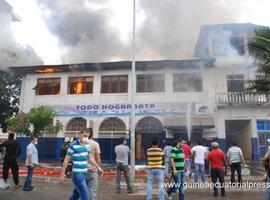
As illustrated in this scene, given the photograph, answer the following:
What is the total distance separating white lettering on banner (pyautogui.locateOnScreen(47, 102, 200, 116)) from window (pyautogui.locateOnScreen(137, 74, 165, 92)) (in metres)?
1.16

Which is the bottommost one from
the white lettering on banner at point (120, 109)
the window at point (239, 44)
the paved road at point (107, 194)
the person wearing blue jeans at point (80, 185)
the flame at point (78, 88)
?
the paved road at point (107, 194)

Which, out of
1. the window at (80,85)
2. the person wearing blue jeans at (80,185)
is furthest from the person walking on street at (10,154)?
the window at (80,85)

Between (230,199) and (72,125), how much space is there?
16407 mm

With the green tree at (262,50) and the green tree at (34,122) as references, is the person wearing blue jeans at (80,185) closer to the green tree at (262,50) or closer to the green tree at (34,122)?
the green tree at (262,50)

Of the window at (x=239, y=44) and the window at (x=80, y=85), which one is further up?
the window at (x=239, y=44)

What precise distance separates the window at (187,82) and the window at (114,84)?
363 centimetres

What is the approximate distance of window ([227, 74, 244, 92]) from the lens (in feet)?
72.1

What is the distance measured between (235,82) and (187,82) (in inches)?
132

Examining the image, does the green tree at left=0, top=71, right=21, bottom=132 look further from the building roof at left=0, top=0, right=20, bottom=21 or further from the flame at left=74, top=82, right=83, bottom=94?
the building roof at left=0, top=0, right=20, bottom=21

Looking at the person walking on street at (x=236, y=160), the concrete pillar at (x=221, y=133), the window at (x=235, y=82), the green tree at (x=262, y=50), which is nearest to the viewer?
the green tree at (x=262, y=50)

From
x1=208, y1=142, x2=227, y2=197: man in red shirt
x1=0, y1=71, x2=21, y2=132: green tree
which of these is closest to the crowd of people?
x1=208, y1=142, x2=227, y2=197: man in red shirt

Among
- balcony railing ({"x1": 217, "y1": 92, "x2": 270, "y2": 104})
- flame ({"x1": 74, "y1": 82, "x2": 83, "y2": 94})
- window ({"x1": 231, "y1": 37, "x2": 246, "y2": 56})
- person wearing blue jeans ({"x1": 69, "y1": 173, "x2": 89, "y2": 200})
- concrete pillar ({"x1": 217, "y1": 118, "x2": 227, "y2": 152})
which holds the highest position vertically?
window ({"x1": 231, "y1": 37, "x2": 246, "y2": 56})

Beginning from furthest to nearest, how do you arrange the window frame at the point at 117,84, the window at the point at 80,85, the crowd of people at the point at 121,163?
the window at the point at 80,85 → the window frame at the point at 117,84 → the crowd of people at the point at 121,163

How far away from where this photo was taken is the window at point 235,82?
2197 cm
